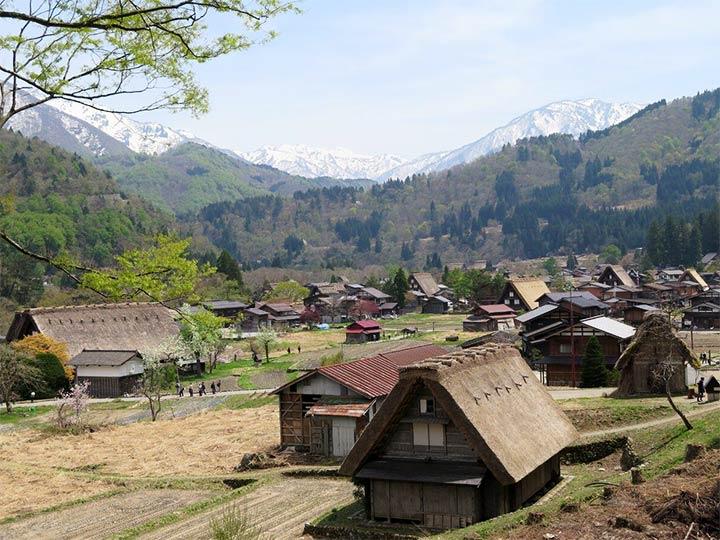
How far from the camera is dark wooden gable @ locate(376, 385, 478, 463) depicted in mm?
17656

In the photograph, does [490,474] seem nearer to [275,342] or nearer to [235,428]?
[235,428]

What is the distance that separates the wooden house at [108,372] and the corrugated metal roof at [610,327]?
1188 inches

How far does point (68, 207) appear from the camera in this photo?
14300cm

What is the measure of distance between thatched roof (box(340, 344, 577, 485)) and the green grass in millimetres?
32095

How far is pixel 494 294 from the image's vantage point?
93188mm

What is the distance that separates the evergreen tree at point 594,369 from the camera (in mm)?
36844

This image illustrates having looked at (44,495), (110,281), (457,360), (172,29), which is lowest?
(44,495)

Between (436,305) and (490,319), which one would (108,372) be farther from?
(436,305)

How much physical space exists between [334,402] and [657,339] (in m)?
12.8

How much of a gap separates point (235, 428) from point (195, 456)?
513cm

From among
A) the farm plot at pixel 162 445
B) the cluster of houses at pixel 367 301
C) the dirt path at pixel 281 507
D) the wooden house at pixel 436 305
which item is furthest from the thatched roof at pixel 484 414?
the wooden house at pixel 436 305

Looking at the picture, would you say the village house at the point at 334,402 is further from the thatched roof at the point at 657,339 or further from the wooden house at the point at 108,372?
the wooden house at the point at 108,372

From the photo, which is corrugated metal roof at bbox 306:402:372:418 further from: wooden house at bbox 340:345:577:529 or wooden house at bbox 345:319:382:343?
wooden house at bbox 345:319:382:343

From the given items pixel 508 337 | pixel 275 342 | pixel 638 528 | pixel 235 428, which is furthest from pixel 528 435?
pixel 275 342
